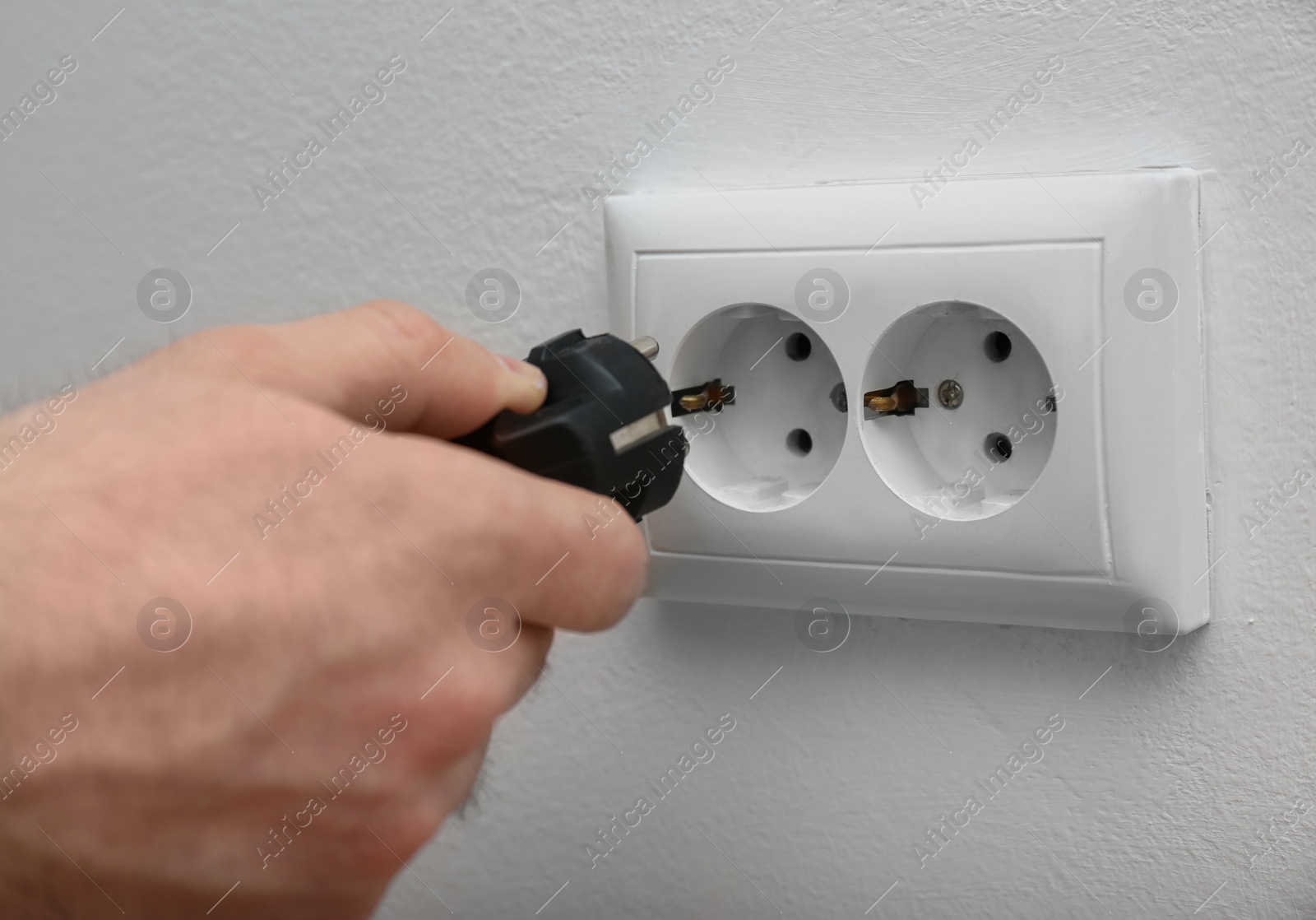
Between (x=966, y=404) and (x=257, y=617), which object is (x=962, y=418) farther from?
(x=257, y=617)

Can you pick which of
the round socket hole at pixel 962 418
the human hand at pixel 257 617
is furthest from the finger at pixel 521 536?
the round socket hole at pixel 962 418

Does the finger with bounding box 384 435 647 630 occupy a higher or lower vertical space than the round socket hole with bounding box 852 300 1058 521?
lower

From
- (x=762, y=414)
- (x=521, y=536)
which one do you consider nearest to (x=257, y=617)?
(x=521, y=536)

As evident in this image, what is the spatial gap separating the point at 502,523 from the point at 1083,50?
0.70 feet

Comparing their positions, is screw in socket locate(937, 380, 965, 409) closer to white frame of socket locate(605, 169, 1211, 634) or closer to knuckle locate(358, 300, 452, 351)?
white frame of socket locate(605, 169, 1211, 634)

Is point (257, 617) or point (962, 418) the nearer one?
point (257, 617)

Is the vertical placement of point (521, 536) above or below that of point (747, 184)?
below

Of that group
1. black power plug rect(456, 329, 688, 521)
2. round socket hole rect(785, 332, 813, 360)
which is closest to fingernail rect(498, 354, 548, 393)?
black power plug rect(456, 329, 688, 521)

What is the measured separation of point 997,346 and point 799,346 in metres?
0.06

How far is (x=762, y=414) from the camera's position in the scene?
355 millimetres

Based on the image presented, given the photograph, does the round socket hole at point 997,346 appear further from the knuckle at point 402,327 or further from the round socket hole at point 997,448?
the knuckle at point 402,327

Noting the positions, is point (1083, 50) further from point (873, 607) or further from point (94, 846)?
point (94, 846)

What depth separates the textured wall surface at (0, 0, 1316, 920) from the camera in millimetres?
294

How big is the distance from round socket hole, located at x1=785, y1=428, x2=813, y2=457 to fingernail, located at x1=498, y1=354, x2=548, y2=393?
0.35ft
